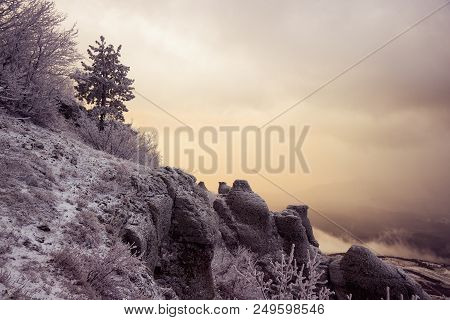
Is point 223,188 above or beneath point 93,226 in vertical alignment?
above

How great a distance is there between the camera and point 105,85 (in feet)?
89.8

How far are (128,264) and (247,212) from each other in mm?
24004

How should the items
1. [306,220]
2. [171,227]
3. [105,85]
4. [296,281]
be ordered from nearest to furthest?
1. [296,281]
2. [171,227]
3. [105,85]
4. [306,220]

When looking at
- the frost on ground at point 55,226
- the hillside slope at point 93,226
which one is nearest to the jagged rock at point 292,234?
the hillside slope at point 93,226

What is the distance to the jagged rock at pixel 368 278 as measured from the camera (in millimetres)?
29719

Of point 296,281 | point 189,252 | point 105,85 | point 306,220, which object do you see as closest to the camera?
point 296,281

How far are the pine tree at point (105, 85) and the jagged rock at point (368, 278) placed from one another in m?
23.9

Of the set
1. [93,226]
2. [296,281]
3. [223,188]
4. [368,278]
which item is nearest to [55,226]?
[93,226]

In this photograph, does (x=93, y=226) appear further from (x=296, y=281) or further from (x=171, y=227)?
(x=296, y=281)

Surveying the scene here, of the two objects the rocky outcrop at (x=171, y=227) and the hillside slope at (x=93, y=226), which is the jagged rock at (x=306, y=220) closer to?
the hillside slope at (x=93, y=226)

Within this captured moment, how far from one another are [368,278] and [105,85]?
2764 centimetres
